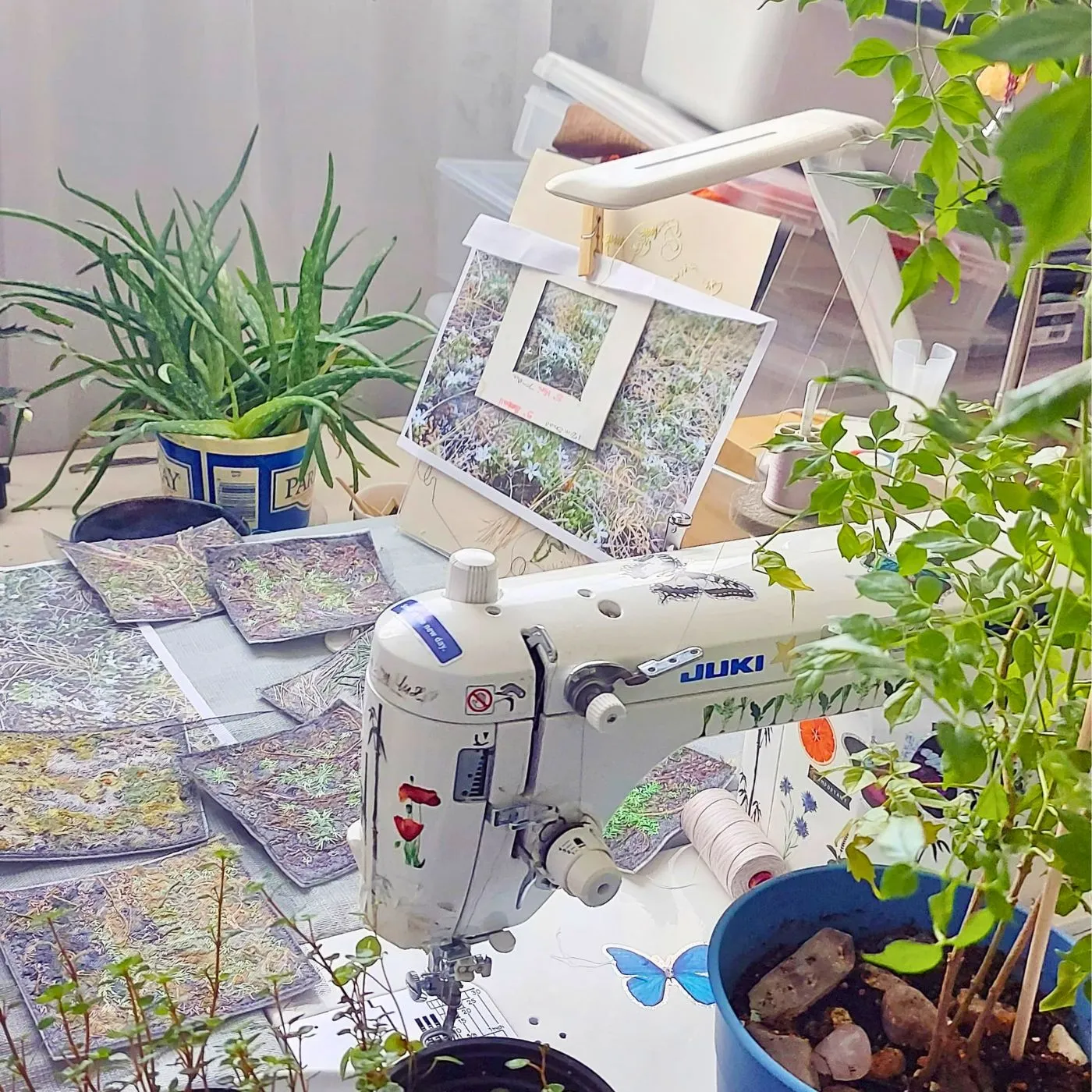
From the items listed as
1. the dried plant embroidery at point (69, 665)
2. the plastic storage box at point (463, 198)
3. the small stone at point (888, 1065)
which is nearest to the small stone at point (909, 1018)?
the small stone at point (888, 1065)

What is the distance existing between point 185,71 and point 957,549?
4.37ft

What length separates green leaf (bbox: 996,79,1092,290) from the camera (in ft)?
0.76

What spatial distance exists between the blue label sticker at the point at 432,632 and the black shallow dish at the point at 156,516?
0.66m

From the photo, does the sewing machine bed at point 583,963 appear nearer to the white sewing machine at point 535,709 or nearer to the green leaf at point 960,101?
the white sewing machine at point 535,709

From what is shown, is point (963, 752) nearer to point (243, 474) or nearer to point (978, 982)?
point (978, 982)

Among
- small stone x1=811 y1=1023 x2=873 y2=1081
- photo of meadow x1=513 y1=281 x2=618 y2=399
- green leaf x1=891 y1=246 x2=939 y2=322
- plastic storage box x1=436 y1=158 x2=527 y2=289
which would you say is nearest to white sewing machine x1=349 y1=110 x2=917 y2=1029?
small stone x1=811 y1=1023 x2=873 y2=1081

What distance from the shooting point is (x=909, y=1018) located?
556mm

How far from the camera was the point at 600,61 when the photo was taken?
1702 mm

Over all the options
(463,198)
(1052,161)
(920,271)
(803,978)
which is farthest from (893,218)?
(463,198)

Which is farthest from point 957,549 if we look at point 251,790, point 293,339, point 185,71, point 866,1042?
point 185,71

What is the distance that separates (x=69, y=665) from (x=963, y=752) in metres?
0.79

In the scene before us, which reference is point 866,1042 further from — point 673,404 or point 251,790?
point 673,404

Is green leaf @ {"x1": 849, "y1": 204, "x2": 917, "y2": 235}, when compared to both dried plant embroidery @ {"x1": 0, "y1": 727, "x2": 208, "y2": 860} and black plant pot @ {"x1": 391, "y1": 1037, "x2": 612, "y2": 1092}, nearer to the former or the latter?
black plant pot @ {"x1": 391, "y1": 1037, "x2": 612, "y2": 1092}

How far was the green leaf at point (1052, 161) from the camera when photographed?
0.23 metres
